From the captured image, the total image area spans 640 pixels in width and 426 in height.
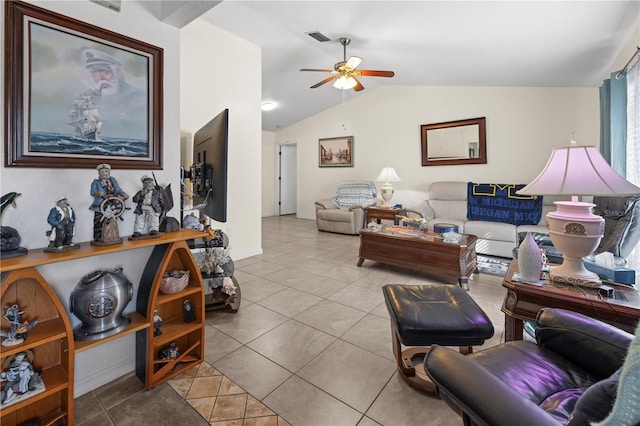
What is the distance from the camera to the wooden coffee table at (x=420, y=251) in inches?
115

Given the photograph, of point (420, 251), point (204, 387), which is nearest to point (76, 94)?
point (204, 387)

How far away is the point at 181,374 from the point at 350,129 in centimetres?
582

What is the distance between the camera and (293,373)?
5.43 feet

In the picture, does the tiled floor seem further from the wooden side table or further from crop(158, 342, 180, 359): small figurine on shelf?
the wooden side table

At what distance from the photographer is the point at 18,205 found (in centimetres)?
126

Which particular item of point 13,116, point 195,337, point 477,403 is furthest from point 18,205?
point 477,403

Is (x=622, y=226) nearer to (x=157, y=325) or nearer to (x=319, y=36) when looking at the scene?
(x=157, y=325)

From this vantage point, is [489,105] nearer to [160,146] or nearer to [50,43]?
[160,146]

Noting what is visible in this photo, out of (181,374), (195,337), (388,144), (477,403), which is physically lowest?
(181,374)

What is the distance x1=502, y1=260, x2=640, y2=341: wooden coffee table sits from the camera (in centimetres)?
119

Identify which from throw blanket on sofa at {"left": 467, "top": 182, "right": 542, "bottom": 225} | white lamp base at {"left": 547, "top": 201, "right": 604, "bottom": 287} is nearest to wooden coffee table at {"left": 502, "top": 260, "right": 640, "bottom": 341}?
white lamp base at {"left": 547, "top": 201, "right": 604, "bottom": 287}

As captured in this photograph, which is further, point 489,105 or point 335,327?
point 489,105

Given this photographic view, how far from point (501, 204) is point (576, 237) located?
10.6 feet

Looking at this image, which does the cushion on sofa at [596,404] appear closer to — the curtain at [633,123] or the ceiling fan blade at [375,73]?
the curtain at [633,123]
